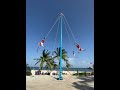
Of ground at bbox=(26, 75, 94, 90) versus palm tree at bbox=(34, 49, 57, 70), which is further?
palm tree at bbox=(34, 49, 57, 70)

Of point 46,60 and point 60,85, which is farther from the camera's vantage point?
point 46,60

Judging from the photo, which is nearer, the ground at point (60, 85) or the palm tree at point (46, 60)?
the ground at point (60, 85)
